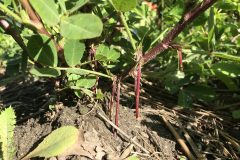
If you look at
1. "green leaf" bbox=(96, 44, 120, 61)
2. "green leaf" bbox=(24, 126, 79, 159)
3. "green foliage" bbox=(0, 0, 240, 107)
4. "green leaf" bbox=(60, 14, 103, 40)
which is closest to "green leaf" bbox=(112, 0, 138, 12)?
"green foliage" bbox=(0, 0, 240, 107)

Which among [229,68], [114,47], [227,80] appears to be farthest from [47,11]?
[227,80]

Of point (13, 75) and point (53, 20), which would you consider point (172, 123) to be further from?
point (53, 20)

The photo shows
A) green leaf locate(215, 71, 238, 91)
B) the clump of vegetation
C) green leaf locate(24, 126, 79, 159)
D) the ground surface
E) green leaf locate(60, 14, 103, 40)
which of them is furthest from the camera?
green leaf locate(215, 71, 238, 91)

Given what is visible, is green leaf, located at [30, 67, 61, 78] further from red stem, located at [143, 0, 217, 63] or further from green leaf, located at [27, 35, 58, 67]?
red stem, located at [143, 0, 217, 63]

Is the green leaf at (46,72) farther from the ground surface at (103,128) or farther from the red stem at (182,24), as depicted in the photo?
the red stem at (182,24)

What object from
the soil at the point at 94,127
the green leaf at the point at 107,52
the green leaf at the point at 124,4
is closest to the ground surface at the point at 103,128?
the soil at the point at 94,127

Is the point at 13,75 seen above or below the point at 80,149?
above

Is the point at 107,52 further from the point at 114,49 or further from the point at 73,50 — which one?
the point at 73,50

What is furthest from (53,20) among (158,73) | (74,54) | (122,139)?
(158,73)
